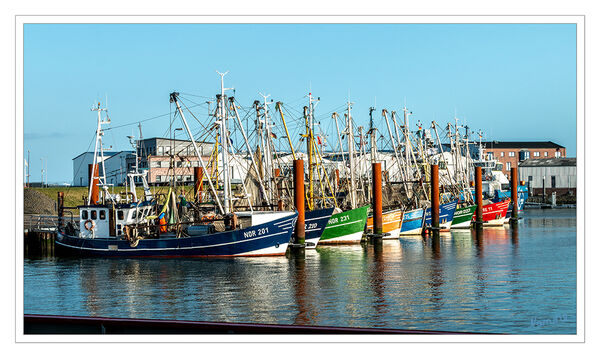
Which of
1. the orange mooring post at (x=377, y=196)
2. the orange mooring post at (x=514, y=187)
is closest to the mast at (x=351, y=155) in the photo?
the orange mooring post at (x=377, y=196)

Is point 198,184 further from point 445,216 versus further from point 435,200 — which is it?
point 445,216

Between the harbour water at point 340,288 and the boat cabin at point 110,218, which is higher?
the boat cabin at point 110,218

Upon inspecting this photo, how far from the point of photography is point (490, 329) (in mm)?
21984

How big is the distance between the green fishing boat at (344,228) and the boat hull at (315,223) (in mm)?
2724

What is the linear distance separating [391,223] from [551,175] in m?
81.6

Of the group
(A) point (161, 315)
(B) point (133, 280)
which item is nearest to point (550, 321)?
(A) point (161, 315)

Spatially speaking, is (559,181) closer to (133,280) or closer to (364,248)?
(364,248)

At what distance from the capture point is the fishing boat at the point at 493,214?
72.4 meters

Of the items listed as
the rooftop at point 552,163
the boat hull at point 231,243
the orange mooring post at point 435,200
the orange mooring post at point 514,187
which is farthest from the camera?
the rooftop at point 552,163

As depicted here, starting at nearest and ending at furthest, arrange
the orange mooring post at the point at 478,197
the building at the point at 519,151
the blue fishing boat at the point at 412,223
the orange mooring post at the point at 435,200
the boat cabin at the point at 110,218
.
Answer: the boat cabin at the point at 110,218 → the orange mooring post at the point at 435,200 → the blue fishing boat at the point at 412,223 → the orange mooring post at the point at 478,197 → the building at the point at 519,151

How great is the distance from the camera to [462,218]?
67750 millimetres

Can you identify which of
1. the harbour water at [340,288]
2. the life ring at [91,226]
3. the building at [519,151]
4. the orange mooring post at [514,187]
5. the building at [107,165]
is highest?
the building at [519,151]

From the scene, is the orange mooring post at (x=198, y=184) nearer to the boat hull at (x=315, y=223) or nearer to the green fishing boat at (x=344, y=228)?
the boat hull at (x=315, y=223)

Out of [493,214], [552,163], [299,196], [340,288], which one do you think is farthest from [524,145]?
[340,288]
